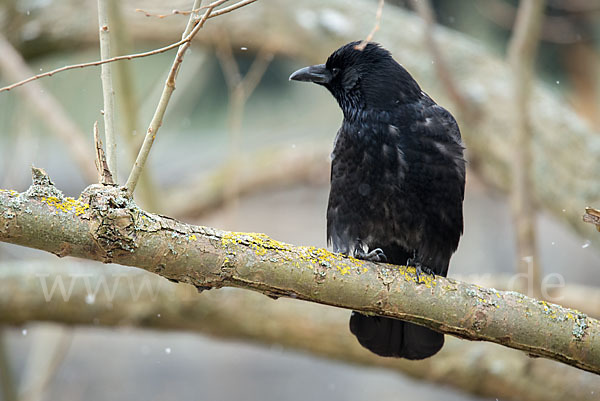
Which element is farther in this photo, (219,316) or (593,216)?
(219,316)

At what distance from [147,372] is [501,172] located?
6.18 m

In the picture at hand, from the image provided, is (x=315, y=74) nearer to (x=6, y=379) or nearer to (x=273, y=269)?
(x=273, y=269)

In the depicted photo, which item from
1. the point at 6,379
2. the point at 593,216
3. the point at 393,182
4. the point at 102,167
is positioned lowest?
the point at 6,379

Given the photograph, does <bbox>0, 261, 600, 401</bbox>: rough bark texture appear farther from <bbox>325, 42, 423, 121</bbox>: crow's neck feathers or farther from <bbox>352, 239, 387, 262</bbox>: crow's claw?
<bbox>325, 42, 423, 121</bbox>: crow's neck feathers

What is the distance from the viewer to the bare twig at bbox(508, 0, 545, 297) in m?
3.70

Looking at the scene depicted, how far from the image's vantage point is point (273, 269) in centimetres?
200

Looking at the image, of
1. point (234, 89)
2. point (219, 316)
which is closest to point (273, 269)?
point (219, 316)

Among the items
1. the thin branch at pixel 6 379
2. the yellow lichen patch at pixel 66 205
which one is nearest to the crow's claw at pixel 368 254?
the yellow lichen patch at pixel 66 205

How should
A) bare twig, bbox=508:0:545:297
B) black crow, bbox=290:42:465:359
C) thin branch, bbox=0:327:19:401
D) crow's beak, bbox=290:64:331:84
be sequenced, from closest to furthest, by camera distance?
black crow, bbox=290:42:465:359 → crow's beak, bbox=290:64:331:84 → bare twig, bbox=508:0:545:297 → thin branch, bbox=0:327:19:401

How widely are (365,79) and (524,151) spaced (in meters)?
1.21

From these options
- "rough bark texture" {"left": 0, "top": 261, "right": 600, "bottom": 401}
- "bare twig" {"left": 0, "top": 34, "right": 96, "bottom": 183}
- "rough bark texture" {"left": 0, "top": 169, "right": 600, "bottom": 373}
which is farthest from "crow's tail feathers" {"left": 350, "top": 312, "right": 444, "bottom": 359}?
"bare twig" {"left": 0, "top": 34, "right": 96, "bottom": 183}

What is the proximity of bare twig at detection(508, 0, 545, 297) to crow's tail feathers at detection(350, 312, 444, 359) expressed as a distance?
1.05 metres

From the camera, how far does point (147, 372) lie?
29.7 feet

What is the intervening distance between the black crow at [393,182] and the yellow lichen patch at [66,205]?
52.0 inches
